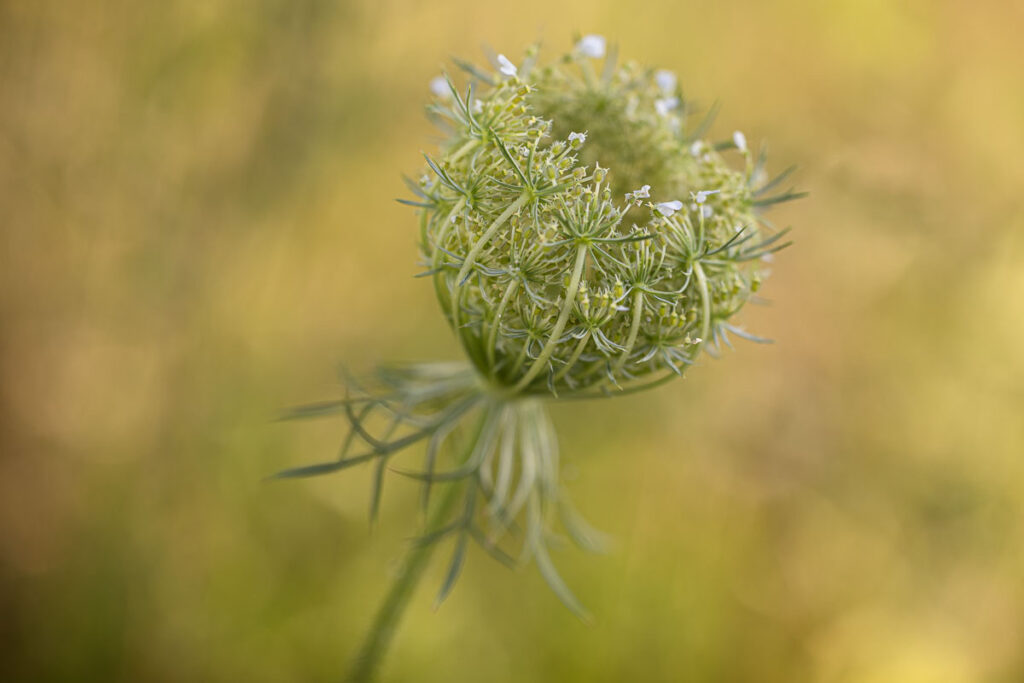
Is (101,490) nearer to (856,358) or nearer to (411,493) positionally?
(411,493)

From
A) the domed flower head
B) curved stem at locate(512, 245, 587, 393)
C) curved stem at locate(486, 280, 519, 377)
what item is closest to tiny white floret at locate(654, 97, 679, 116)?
the domed flower head

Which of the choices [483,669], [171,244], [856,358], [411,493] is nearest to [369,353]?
[411,493]

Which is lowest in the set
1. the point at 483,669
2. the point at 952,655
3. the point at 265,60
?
the point at 483,669

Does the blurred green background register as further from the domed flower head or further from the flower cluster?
the flower cluster

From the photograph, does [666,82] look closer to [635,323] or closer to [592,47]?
[592,47]

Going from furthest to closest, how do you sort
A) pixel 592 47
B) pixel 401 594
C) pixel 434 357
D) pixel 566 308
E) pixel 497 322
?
pixel 434 357, pixel 401 594, pixel 592 47, pixel 497 322, pixel 566 308

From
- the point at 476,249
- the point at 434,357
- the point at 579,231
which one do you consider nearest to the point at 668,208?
the point at 579,231
